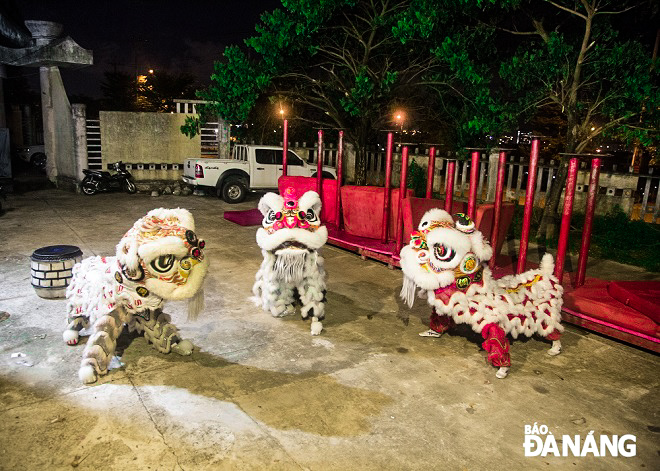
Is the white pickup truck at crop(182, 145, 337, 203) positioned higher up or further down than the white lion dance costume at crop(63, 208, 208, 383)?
higher up

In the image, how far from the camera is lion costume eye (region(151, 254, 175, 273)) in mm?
3783

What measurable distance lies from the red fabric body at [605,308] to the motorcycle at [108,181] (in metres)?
12.3

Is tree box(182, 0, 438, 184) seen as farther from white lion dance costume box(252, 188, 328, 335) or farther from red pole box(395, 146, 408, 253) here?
white lion dance costume box(252, 188, 328, 335)

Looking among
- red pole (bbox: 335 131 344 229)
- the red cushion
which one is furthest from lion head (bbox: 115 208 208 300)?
red pole (bbox: 335 131 344 229)

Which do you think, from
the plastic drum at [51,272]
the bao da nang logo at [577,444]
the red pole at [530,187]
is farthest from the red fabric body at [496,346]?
the plastic drum at [51,272]

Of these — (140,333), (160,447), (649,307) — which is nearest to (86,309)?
(140,333)

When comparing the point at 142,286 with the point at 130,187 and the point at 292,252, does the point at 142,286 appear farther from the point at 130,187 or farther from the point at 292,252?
the point at 130,187

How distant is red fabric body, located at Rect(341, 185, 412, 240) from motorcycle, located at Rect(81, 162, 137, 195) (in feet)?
27.5

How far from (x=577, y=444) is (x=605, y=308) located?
6.58 feet

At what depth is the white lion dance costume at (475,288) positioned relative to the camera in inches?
162

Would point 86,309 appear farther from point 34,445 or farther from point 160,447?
point 160,447

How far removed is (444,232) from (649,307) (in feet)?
7.09

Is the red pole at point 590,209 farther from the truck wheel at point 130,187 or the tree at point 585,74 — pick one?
the truck wheel at point 130,187

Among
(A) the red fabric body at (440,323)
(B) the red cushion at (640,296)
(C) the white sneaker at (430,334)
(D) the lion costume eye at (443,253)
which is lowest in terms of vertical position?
(C) the white sneaker at (430,334)
